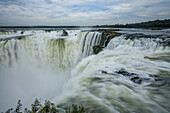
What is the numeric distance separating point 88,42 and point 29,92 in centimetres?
870

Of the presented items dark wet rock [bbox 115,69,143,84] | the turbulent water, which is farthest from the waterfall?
dark wet rock [bbox 115,69,143,84]

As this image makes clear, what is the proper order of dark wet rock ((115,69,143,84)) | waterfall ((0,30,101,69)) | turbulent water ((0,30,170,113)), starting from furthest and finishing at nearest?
waterfall ((0,30,101,69)), dark wet rock ((115,69,143,84)), turbulent water ((0,30,170,113))

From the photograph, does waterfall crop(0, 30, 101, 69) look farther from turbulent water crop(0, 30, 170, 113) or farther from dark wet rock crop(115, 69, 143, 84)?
dark wet rock crop(115, 69, 143, 84)

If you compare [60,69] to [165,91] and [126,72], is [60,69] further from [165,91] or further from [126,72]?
[165,91]

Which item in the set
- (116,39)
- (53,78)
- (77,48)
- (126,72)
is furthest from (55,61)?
(126,72)

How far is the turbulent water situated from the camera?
3.39m

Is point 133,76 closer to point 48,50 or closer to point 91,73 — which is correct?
point 91,73

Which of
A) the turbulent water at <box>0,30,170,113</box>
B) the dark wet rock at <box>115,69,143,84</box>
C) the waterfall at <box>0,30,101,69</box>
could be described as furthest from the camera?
the waterfall at <box>0,30,101,69</box>

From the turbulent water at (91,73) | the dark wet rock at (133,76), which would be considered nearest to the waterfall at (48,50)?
the turbulent water at (91,73)

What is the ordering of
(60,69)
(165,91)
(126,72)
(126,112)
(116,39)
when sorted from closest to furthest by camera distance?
(126,112), (165,91), (126,72), (116,39), (60,69)

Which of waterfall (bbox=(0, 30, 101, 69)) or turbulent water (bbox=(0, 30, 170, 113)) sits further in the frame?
waterfall (bbox=(0, 30, 101, 69))

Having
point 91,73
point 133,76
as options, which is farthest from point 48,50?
point 133,76

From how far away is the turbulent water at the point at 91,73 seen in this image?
11.1ft

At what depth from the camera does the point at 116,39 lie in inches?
438
